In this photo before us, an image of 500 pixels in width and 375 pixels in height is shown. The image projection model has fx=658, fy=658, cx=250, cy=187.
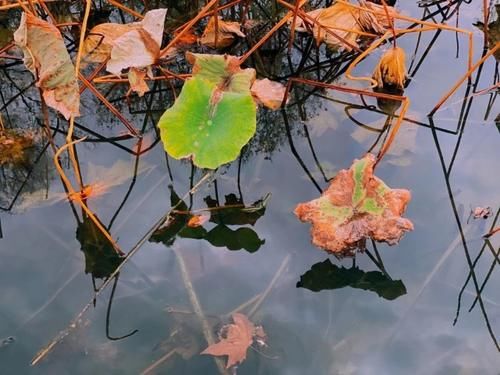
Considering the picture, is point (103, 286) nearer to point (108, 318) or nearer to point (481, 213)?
point (108, 318)

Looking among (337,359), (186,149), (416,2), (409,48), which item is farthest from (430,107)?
(337,359)

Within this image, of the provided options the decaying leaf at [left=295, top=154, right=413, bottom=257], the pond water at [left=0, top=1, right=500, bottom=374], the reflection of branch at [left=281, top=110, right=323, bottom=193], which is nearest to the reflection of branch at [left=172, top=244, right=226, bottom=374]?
the pond water at [left=0, top=1, right=500, bottom=374]

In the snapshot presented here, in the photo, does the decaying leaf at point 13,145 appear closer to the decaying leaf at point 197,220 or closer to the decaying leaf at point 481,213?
the decaying leaf at point 197,220

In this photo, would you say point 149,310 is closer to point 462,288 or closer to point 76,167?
point 76,167

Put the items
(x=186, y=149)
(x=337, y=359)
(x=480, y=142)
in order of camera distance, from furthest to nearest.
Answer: (x=480, y=142) < (x=186, y=149) < (x=337, y=359)

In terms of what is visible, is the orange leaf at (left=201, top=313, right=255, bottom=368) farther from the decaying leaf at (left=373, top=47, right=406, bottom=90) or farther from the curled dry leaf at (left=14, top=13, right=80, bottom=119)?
the decaying leaf at (left=373, top=47, right=406, bottom=90)

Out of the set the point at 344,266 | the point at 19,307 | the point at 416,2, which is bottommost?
the point at 19,307

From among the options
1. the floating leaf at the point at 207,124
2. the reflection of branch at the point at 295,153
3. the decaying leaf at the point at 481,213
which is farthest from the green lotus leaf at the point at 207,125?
the decaying leaf at the point at 481,213

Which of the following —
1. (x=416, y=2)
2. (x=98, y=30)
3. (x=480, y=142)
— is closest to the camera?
(x=480, y=142)
